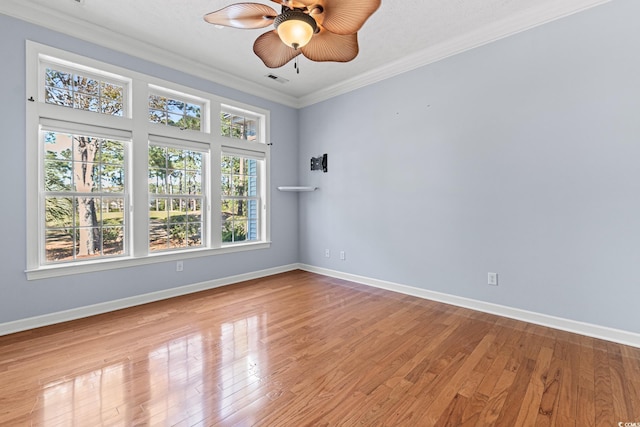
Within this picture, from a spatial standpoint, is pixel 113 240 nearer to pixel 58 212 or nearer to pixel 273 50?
pixel 58 212

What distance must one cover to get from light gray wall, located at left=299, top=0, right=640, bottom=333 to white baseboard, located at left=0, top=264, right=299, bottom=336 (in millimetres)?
2045

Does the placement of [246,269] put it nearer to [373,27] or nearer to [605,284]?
[373,27]

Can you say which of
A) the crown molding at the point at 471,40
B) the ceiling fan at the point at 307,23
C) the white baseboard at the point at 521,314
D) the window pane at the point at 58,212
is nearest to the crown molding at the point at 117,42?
the crown molding at the point at 471,40

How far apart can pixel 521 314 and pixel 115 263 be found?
14.6 feet

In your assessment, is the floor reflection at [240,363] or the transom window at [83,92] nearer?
the floor reflection at [240,363]

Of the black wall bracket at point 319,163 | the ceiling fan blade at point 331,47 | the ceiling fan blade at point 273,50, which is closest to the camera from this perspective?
the ceiling fan blade at point 331,47

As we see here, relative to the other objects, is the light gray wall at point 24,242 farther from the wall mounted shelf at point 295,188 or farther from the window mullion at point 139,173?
the wall mounted shelf at point 295,188

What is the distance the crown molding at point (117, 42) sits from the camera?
106 inches

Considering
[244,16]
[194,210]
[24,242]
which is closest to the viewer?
[244,16]

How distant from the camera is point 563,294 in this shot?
2717 millimetres

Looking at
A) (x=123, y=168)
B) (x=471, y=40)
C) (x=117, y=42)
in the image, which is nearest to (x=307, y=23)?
(x=471, y=40)

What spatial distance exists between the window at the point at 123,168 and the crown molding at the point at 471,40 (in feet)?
5.92

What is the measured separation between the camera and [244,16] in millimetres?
1907

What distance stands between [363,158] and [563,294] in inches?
110
